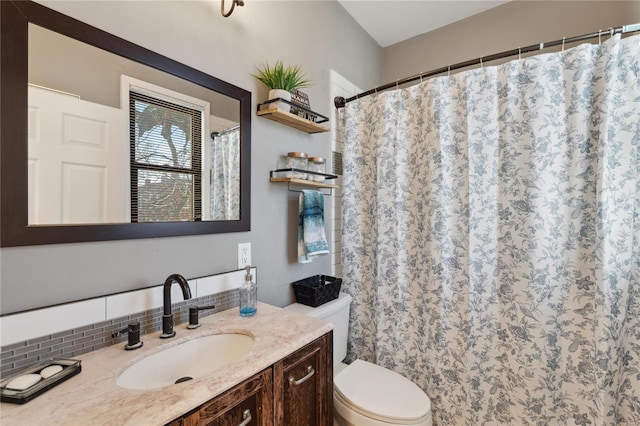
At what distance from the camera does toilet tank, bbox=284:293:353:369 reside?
5.03 feet

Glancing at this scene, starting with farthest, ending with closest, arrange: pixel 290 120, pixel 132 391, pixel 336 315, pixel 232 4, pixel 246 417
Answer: pixel 336 315 → pixel 290 120 → pixel 232 4 → pixel 246 417 → pixel 132 391

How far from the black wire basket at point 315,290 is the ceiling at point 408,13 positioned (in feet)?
6.22

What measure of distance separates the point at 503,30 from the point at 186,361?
269cm

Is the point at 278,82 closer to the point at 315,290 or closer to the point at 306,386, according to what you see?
the point at 315,290

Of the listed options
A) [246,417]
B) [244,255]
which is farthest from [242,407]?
[244,255]

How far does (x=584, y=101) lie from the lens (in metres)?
1.29

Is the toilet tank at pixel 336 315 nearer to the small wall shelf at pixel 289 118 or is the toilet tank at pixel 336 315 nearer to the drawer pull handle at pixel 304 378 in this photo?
the drawer pull handle at pixel 304 378

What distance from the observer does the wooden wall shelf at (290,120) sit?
4.53 ft

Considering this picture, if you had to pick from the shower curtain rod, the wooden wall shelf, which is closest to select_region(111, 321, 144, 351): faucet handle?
the wooden wall shelf

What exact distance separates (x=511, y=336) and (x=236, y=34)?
1.98 meters

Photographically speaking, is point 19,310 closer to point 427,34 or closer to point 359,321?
point 359,321

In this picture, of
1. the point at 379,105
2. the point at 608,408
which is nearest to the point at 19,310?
the point at 379,105

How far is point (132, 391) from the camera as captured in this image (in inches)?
26.8

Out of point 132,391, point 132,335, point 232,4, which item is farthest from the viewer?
point 232,4
